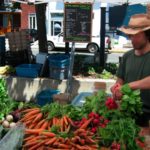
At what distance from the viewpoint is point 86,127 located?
3695 mm

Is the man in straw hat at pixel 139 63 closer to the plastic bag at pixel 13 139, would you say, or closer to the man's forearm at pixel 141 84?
the man's forearm at pixel 141 84

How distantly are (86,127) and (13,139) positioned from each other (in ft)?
2.23

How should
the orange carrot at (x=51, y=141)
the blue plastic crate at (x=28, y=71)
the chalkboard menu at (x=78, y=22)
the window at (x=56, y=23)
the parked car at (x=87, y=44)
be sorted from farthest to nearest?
the window at (x=56, y=23), the parked car at (x=87, y=44), the blue plastic crate at (x=28, y=71), the chalkboard menu at (x=78, y=22), the orange carrot at (x=51, y=141)

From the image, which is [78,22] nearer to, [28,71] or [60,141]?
[28,71]

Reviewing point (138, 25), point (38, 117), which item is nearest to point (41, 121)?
point (38, 117)

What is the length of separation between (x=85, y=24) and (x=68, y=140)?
6216 mm

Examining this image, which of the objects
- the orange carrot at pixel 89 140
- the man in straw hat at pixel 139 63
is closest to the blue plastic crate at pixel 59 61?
the man in straw hat at pixel 139 63

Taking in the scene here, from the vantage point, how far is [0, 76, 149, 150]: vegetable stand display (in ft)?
11.4

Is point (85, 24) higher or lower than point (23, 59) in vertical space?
higher

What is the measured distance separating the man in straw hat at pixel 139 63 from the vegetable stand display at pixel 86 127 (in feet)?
0.55

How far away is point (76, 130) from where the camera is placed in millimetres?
3631

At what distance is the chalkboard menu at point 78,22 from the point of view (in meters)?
9.37

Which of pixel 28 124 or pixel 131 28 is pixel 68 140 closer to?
pixel 28 124

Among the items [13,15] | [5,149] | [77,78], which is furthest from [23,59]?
[13,15]
